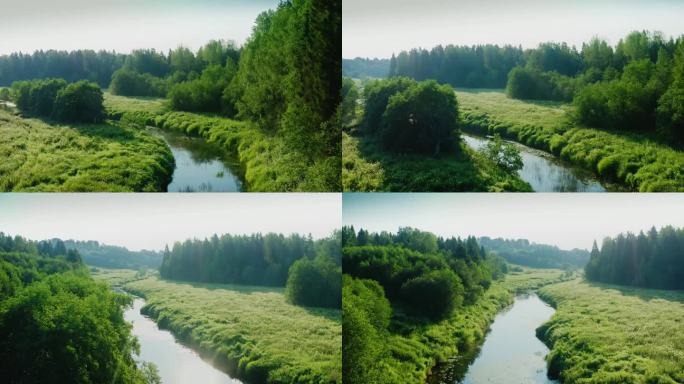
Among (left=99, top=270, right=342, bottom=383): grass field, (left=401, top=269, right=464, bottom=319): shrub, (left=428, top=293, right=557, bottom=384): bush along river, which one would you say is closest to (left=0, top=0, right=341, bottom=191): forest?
(left=99, top=270, right=342, bottom=383): grass field

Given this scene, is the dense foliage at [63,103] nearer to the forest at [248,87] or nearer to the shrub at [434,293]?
the forest at [248,87]

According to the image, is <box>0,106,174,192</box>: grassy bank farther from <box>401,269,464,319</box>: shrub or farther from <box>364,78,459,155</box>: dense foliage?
<box>401,269,464,319</box>: shrub

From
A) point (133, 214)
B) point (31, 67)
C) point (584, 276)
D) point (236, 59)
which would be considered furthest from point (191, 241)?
point (584, 276)

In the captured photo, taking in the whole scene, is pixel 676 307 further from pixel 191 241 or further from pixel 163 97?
pixel 163 97

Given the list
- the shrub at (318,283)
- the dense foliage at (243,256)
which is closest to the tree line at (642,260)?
the shrub at (318,283)

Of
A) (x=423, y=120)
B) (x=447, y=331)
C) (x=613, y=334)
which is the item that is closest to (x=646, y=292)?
(x=613, y=334)

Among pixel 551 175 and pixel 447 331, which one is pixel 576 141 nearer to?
pixel 551 175
